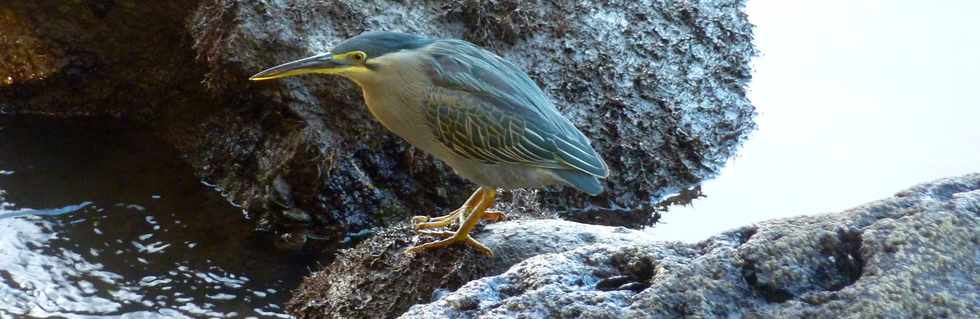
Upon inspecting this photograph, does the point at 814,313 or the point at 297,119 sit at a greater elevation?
the point at 297,119

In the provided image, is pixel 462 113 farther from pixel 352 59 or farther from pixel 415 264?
pixel 415 264

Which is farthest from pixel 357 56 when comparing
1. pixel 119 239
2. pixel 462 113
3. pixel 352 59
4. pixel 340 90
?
pixel 119 239

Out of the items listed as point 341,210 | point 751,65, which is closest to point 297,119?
point 341,210

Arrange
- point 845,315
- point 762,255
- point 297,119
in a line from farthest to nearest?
point 297,119
point 762,255
point 845,315

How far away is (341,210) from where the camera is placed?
5.62 metres

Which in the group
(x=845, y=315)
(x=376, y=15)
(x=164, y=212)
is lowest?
(x=845, y=315)

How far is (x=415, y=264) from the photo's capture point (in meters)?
4.22

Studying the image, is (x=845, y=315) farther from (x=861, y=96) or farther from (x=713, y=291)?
(x=861, y=96)

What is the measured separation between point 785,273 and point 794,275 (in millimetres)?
21

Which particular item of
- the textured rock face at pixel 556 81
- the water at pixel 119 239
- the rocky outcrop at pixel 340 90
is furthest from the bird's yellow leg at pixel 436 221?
the textured rock face at pixel 556 81

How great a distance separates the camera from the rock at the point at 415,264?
4.00 meters

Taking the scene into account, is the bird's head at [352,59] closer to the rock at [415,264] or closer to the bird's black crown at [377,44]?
the bird's black crown at [377,44]

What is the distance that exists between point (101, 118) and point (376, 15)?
6.94 feet

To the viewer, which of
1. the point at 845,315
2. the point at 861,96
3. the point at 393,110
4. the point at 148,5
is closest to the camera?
the point at 845,315
